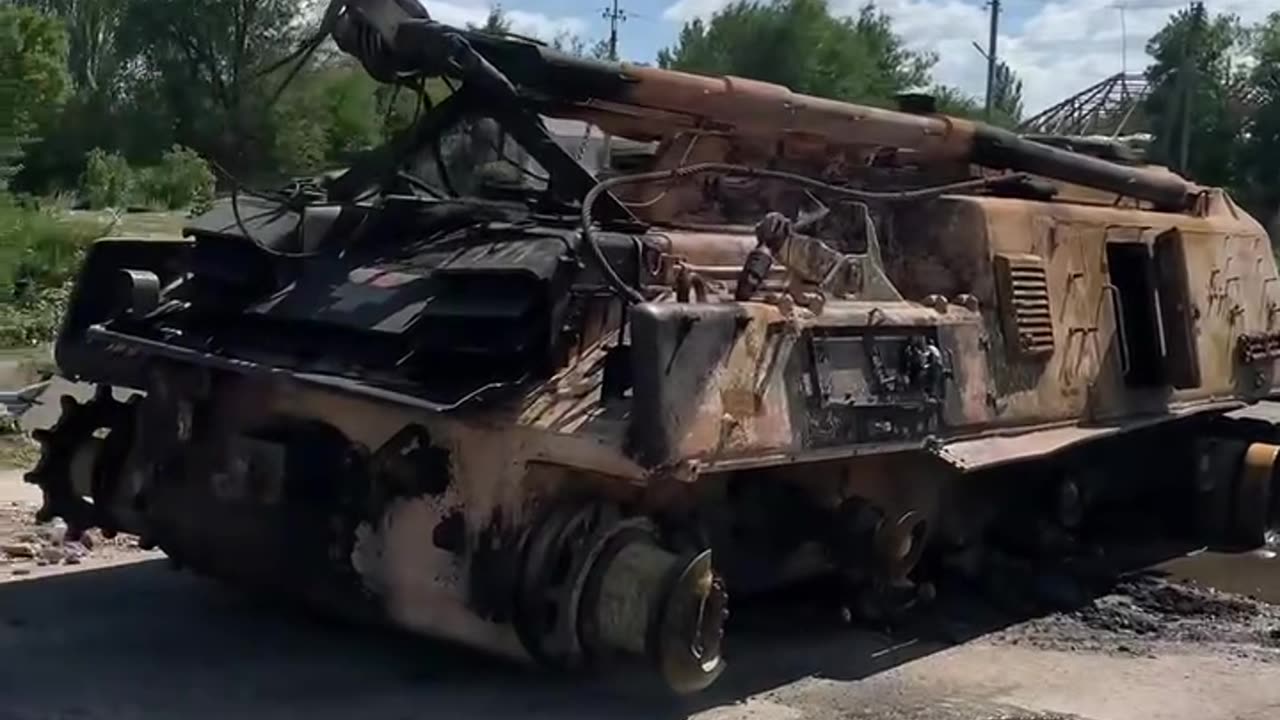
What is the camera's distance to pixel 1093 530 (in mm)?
11555

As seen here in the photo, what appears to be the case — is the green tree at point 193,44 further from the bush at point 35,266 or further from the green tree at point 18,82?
the bush at point 35,266

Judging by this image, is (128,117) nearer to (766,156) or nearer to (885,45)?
(885,45)

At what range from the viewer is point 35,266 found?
2200cm

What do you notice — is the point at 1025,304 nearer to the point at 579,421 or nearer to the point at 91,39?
the point at 579,421

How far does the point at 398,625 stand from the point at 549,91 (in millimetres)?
2173

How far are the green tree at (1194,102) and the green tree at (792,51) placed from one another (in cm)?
500

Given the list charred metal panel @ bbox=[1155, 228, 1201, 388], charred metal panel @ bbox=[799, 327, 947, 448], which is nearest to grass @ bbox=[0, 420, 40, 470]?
charred metal panel @ bbox=[799, 327, 947, 448]

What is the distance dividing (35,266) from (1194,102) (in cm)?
2597

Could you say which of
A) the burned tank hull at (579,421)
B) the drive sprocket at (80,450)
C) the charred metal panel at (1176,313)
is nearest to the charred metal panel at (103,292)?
the burned tank hull at (579,421)

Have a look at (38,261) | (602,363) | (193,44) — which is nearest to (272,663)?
(602,363)

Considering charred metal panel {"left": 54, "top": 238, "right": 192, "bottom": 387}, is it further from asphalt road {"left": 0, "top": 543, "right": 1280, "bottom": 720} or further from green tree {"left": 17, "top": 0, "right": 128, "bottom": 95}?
green tree {"left": 17, "top": 0, "right": 128, "bottom": 95}

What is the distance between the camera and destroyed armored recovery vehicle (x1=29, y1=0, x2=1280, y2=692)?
23.3 ft

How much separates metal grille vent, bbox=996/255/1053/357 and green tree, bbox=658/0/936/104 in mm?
28074

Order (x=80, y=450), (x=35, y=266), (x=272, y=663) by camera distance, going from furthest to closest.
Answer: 1. (x=35, y=266)
2. (x=80, y=450)
3. (x=272, y=663)
